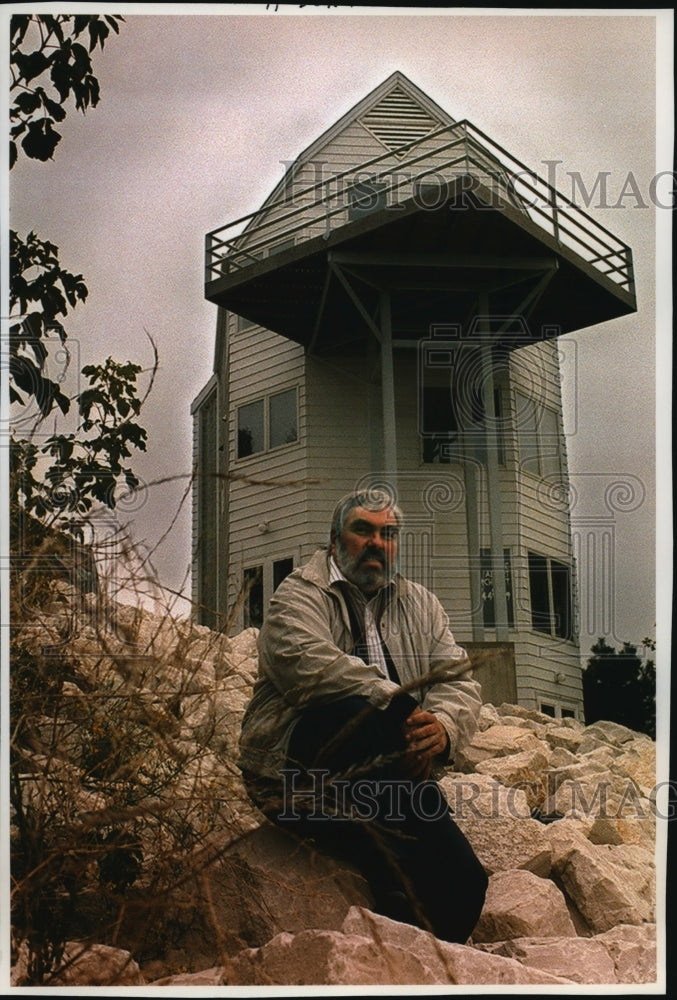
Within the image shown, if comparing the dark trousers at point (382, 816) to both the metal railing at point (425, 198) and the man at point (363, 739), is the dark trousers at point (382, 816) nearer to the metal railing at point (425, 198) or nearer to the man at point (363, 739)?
the man at point (363, 739)

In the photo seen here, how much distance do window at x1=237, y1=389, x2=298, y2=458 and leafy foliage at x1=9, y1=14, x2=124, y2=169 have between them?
1091mm

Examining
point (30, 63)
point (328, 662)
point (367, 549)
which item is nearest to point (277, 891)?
point (328, 662)

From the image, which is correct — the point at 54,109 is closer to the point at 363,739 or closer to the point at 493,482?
the point at 493,482

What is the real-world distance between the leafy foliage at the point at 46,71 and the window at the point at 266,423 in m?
1.09

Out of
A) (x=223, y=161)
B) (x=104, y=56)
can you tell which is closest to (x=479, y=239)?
(x=223, y=161)

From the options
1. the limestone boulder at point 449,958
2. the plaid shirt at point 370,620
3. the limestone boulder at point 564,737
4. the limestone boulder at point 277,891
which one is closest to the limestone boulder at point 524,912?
the limestone boulder at point 449,958

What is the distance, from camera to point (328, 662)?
3.32m

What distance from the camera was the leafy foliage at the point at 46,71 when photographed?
12.2 ft

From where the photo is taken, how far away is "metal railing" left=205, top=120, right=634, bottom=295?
381 cm

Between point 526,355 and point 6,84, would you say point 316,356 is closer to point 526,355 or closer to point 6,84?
point 526,355

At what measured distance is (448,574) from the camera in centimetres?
368

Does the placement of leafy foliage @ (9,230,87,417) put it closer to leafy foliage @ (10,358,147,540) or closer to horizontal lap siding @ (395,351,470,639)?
leafy foliage @ (10,358,147,540)

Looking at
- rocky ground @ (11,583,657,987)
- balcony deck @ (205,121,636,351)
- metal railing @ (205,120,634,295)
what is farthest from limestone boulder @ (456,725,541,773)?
metal railing @ (205,120,634,295)

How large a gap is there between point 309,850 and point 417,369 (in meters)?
1.58
